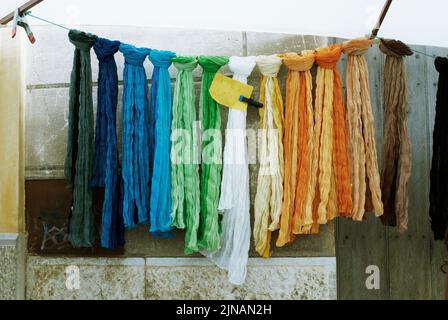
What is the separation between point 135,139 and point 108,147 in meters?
0.15

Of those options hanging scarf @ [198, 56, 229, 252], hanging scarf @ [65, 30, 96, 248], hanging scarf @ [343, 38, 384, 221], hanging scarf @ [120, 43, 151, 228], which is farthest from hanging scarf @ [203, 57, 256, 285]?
hanging scarf @ [65, 30, 96, 248]

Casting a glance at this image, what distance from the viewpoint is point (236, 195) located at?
9.18 ft

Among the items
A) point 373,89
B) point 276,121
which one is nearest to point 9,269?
point 276,121

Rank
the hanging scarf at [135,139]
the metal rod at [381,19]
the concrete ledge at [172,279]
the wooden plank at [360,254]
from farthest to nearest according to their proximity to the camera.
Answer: the wooden plank at [360,254] < the concrete ledge at [172,279] < the hanging scarf at [135,139] < the metal rod at [381,19]

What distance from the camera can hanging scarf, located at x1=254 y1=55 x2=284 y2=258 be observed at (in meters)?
2.77

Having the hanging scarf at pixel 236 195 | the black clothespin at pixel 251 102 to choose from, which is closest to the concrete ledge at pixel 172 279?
the hanging scarf at pixel 236 195

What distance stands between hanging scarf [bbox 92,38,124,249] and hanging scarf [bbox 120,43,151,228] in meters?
0.06

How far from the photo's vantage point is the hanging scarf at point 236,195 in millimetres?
2771

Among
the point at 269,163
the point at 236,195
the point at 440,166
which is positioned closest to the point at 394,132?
the point at 440,166

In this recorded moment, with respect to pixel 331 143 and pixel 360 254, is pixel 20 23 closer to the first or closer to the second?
pixel 331 143

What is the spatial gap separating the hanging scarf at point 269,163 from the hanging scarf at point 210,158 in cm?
22

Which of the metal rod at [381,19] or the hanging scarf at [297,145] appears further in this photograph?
the hanging scarf at [297,145]

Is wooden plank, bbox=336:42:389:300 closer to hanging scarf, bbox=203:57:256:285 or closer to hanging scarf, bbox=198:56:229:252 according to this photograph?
hanging scarf, bbox=203:57:256:285

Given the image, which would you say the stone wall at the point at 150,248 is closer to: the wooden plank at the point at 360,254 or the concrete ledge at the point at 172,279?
the concrete ledge at the point at 172,279
